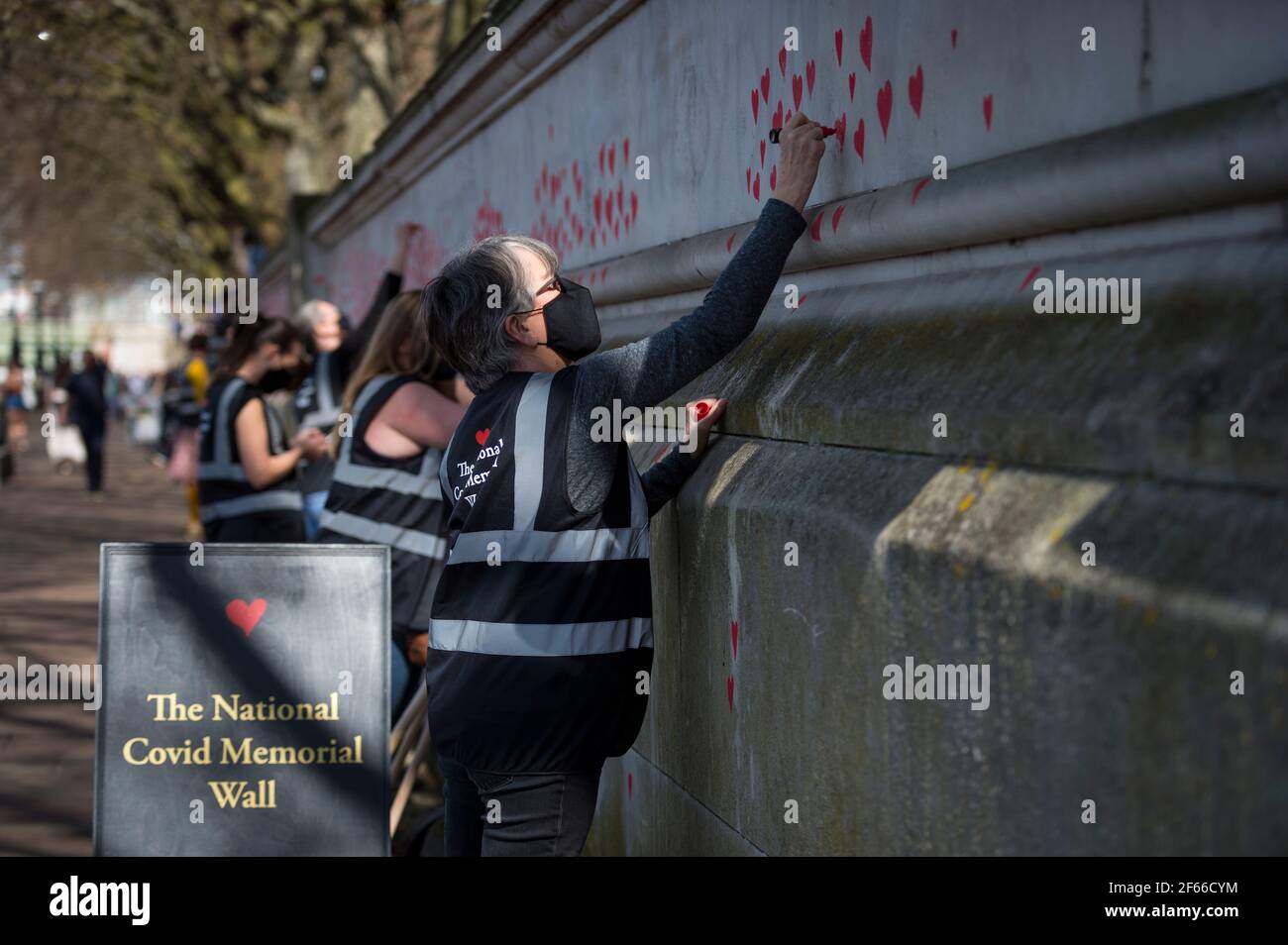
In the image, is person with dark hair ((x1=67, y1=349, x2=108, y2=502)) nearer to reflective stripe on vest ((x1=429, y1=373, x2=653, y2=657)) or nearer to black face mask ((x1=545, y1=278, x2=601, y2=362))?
black face mask ((x1=545, y1=278, x2=601, y2=362))

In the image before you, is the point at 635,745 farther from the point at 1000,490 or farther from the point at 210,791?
the point at 1000,490

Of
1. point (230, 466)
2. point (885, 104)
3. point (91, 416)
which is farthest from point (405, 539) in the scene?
point (91, 416)

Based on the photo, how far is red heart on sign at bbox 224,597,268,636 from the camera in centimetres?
439

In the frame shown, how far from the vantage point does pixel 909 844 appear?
8.05ft

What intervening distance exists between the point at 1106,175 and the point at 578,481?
1145 millimetres

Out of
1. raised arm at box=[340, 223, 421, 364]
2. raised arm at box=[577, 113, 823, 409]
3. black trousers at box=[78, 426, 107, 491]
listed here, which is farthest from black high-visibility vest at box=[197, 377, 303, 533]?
black trousers at box=[78, 426, 107, 491]

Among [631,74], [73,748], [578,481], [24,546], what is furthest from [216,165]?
[578,481]

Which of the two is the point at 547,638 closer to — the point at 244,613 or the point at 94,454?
the point at 244,613

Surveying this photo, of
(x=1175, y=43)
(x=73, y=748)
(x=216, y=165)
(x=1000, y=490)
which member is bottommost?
(x=73, y=748)

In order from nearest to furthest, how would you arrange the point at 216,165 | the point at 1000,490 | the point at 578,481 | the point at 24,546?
1. the point at 1000,490
2. the point at 578,481
3. the point at 24,546
4. the point at 216,165

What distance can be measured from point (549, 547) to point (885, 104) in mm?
1010

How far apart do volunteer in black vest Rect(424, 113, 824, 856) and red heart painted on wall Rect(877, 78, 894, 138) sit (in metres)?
0.16

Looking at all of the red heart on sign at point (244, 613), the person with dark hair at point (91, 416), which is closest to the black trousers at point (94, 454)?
the person with dark hair at point (91, 416)

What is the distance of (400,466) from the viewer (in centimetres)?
503
